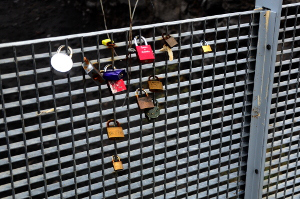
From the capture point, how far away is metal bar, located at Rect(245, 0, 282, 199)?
215 centimetres

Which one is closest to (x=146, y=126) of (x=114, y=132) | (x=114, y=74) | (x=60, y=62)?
(x=114, y=132)

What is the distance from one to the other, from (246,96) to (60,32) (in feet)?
3.65

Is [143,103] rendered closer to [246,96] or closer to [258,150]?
[246,96]

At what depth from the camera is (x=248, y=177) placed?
2.46 meters

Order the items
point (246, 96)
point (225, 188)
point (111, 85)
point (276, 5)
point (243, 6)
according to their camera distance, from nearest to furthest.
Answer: point (111, 85) < point (276, 5) < point (246, 96) < point (225, 188) < point (243, 6)

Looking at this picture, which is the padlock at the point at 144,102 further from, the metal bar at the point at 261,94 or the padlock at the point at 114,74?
the metal bar at the point at 261,94

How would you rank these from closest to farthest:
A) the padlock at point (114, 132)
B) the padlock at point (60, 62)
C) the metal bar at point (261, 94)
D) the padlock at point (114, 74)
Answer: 1. the padlock at point (60, 62)
2. the padlock at point (114, 74)
3. the padlock at point (114, 132)
4. the metal bar at point (261, 94)

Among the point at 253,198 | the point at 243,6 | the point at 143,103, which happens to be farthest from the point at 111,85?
the point at 243,6

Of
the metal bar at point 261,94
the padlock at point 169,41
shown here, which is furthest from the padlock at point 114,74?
the metal bar at point 261,94

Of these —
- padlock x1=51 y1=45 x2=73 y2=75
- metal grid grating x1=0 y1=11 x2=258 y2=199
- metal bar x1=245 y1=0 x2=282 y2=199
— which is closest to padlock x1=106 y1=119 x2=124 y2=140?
metal grid grating x1=0 y1=11 x2=258 y2=199

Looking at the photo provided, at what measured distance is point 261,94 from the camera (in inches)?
89.8

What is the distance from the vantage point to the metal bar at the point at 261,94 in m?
2.15

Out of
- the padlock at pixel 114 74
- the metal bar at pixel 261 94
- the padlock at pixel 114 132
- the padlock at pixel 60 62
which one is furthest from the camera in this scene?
the metal bar at pixel 261 94

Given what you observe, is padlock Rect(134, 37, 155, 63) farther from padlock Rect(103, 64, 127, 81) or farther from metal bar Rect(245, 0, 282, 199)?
metal bar Rect(245, 0, 282, 199)
